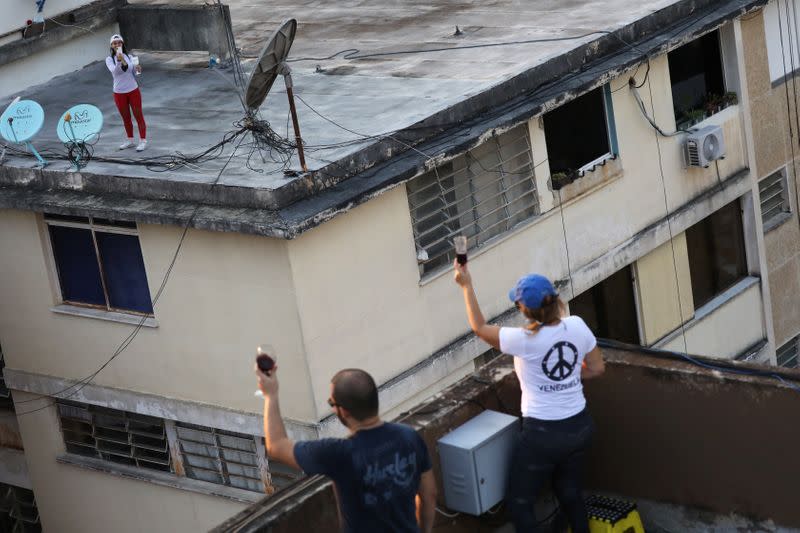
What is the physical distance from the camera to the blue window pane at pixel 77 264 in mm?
17672

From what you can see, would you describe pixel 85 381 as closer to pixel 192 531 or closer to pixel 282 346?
pixel 192 531

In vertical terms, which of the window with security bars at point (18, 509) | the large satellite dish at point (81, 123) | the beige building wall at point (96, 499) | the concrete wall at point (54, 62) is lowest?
the window with security bars at point (18, 509)

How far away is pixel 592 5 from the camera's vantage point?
21.2m

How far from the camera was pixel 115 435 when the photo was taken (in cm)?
1862

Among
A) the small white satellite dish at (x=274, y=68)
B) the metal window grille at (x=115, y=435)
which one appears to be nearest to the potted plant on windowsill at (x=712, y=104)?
the small white satellite dish at (x=274, y=68)

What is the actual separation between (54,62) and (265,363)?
1496 centimetres

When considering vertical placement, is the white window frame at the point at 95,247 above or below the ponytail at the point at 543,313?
below

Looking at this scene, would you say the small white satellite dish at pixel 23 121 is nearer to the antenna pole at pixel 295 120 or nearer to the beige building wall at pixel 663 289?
the antenna pole at pixel 295 120

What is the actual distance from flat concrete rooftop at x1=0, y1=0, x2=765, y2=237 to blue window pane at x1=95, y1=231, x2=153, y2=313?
0.79 meters

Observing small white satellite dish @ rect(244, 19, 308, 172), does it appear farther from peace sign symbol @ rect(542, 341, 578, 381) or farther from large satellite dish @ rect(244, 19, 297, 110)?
peace sign symbol @ rect(542, 341, 578, 381)

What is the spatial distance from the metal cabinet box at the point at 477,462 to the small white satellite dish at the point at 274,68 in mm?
6103

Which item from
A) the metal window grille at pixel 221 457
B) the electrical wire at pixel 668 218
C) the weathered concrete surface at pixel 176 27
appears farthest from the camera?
the weathered concrete surface at pixel 176 27

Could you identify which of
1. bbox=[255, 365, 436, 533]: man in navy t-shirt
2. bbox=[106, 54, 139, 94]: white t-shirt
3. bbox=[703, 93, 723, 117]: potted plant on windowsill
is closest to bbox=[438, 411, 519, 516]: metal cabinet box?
bbox=[255, 365, 436, 533]: man in navy t-shirt

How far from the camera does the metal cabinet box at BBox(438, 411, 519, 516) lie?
9.10 metres
